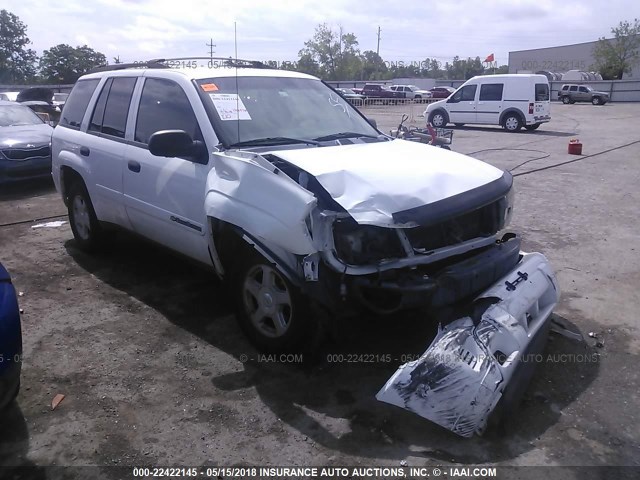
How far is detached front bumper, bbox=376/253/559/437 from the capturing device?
2.89 m

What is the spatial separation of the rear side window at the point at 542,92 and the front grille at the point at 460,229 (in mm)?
18265

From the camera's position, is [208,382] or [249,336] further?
[249,336]

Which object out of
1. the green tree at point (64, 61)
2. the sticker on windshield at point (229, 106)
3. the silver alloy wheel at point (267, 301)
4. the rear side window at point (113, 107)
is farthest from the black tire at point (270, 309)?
the green tree at point (64, 61)

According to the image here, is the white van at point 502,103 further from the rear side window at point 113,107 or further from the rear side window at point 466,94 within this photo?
the rear side window at point 113,107

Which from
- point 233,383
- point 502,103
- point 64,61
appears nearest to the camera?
point 233,383

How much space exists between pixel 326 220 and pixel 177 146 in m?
1.36

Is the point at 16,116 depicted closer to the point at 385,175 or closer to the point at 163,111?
the point at 163,111

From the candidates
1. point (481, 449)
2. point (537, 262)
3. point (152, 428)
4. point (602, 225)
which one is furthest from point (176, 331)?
point (602, 225)

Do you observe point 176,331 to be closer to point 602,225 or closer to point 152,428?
point 152,428

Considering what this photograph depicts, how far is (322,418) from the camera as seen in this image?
3.19m

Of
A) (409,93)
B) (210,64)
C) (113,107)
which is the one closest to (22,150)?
(113,107)

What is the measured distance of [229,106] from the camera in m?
4.25

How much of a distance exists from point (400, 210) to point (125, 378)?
2.04 metres

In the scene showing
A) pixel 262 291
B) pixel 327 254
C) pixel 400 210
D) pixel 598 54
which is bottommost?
pixel 262 291
